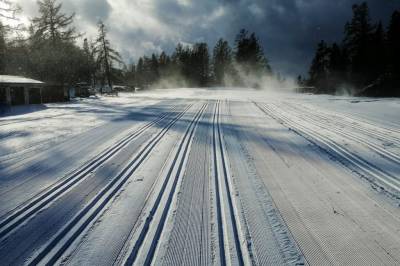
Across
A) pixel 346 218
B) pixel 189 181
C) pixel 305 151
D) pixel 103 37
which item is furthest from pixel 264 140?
pixel 103 37

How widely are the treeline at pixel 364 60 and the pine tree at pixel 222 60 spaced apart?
101 feet

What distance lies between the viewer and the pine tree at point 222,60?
81.9 m

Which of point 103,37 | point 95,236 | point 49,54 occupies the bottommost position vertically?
point 95,236

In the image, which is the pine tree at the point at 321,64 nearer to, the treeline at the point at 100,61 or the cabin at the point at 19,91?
the treeline at the point at 100,61

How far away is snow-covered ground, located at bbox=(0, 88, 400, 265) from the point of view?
337 centimetres

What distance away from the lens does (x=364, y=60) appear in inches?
1825

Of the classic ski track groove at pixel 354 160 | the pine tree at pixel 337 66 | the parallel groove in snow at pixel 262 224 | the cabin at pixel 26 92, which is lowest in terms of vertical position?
the parallel groove in snow at pixel 262 224

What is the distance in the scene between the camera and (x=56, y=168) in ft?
22.0

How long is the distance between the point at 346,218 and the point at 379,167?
3.07 m

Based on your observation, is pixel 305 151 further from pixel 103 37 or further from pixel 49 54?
pixel 103 37

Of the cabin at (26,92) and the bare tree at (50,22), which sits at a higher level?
the bare tree at (50,22)

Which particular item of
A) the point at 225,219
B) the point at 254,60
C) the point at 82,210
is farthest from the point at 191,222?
the point at 254,60

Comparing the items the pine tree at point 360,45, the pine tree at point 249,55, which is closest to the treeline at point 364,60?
the pine tree at point 360,45

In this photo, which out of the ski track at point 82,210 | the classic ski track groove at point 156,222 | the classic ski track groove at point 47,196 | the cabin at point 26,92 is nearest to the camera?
the classic ski track groove at point 156,222
